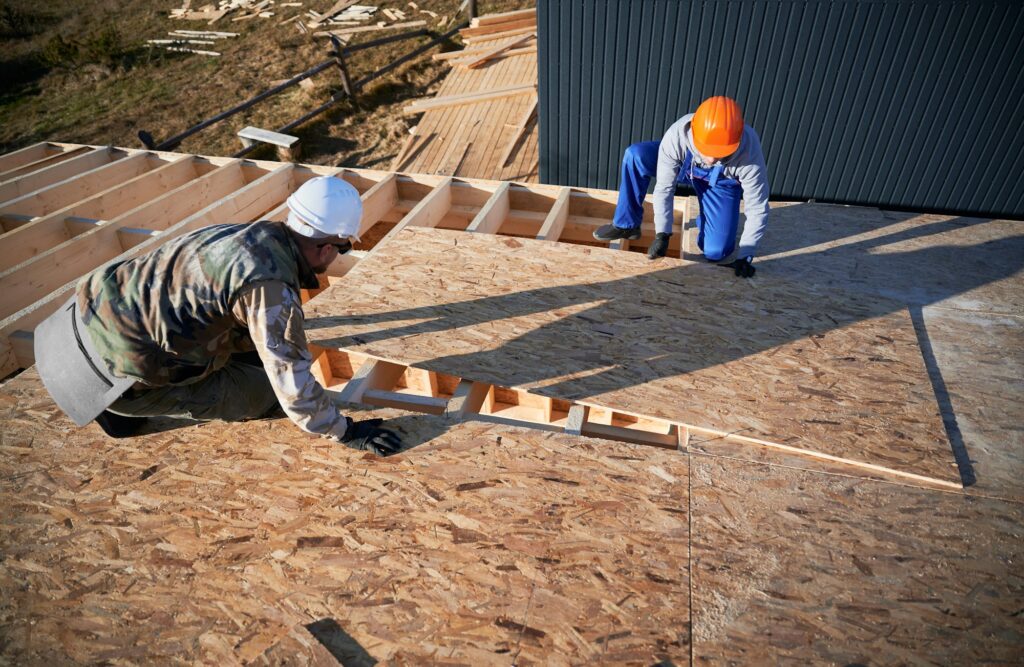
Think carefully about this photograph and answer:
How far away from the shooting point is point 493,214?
6215 mm

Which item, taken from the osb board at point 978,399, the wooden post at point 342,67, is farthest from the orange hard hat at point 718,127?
the wooden post at point 342,67

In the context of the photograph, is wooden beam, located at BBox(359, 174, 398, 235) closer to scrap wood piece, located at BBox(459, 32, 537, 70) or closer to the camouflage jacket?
the camouflage jacket

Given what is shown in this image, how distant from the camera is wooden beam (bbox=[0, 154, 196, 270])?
574 centimetres

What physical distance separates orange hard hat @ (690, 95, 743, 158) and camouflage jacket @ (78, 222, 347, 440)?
326cm

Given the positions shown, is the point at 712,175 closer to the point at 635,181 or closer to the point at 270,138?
the point at 635,181

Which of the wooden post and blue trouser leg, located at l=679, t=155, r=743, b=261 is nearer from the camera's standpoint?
blue trouser leg, located at l=679, t=155, r=743, b=261

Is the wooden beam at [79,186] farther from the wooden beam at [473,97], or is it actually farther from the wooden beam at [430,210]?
the wooden beam at [473,97]

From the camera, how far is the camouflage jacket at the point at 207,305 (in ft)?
9.23

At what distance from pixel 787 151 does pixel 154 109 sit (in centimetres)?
1651

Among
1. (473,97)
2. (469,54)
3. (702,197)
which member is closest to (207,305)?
(702,197)

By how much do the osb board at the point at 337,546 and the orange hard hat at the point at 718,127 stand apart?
2.57m

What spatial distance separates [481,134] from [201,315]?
8.76 m

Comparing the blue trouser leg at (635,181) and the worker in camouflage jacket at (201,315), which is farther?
the blue trouser leg at (635,181)

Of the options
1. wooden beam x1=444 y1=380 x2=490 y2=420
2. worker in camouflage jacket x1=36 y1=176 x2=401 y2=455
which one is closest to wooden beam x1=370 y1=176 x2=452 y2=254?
wooden beam x1=444 y1=380 x2=490 y2=420
